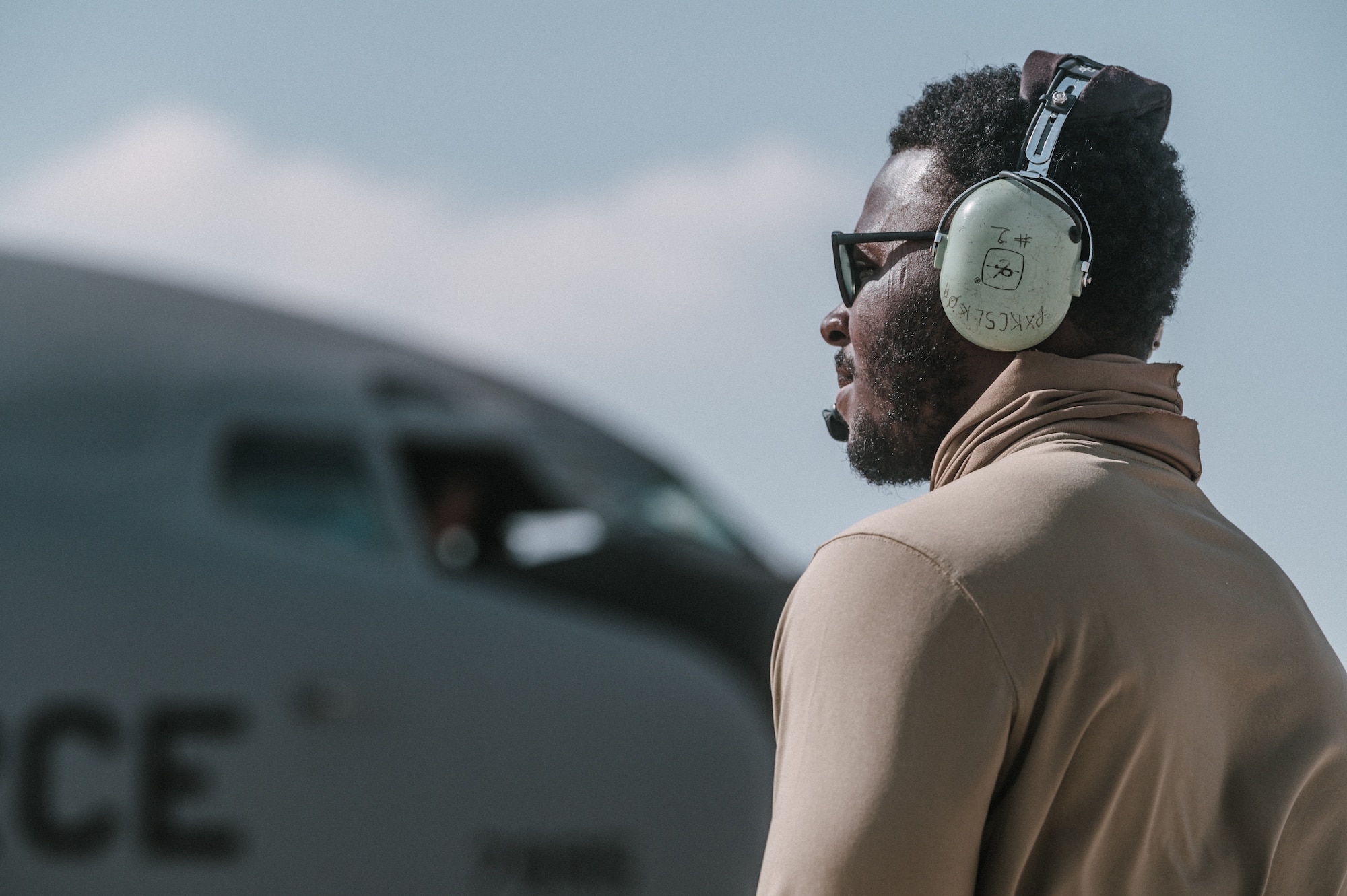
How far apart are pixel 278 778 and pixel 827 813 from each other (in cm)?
624

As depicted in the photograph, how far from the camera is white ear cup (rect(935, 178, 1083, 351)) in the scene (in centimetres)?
134

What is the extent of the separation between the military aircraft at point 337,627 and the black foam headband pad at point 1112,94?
Answer: 19.3 ft

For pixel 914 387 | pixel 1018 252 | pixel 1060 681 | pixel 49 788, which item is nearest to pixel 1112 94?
pixel 1018 252

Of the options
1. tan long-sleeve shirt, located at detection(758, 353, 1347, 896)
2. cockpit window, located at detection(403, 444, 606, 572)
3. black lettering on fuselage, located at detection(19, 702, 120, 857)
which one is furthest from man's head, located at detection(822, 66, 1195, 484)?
black lettering on fuselage, located at detection(19, 702, 120, 857)

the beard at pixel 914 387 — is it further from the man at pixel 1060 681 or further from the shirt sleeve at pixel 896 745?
the shirt sleeve at pixel 896 745

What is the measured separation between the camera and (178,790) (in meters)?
6.69

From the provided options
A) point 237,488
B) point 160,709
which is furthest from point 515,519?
point 160,709

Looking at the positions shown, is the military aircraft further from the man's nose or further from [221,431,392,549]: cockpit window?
the man's nose

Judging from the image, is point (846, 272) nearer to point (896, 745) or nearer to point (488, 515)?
point (896, 745)

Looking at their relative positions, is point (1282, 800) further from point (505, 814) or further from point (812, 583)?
point (505, 814)

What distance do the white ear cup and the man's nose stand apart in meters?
0.23

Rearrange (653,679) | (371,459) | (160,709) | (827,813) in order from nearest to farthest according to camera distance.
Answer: (827,813) → (160,709) → (371,459) → (653,679)

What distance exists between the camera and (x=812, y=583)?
1079 millimetres

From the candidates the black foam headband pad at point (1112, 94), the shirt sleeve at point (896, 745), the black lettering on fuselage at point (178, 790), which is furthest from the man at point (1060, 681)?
the black lettering on fuselage at point (178, 790)
